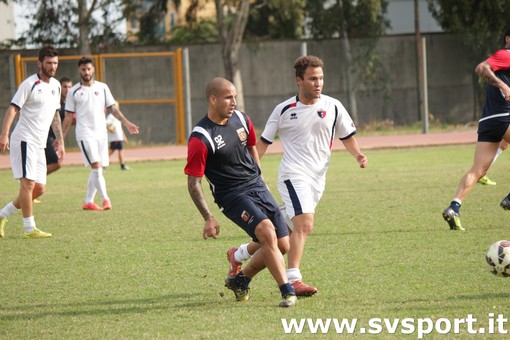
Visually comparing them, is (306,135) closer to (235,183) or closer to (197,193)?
(235,183)

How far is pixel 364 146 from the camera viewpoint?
1017 inches

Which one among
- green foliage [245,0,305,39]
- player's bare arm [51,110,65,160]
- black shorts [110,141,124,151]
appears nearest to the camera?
player's bare arm [51,110,65,160]

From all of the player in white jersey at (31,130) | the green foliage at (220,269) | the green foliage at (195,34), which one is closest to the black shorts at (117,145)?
the green foliage at (220,269)

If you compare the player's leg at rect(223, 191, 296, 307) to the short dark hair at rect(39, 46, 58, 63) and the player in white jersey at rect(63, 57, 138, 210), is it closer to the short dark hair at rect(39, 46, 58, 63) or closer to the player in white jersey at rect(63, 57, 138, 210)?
the short dark hair at rect(39, 46, 58, 63)

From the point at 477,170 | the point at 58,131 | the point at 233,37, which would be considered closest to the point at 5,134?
the point at 58,131

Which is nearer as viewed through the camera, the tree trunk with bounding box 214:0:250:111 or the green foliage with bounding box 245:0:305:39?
the tree trunk with bounding box 214:0:250:111

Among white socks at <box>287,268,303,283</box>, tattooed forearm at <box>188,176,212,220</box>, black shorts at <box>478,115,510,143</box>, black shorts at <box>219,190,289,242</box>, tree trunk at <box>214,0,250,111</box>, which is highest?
tree trunk at <box>214,0,250,111</box>

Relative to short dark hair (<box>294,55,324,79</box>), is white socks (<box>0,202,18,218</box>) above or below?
below

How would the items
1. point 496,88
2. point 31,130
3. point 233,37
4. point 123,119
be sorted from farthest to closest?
1. point 233,37
2. point 123,119
3. point 31,130
4. point 496,88

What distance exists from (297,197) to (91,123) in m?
7.19

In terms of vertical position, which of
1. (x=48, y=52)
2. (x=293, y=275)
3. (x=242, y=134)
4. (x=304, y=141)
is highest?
(x=48, y=52)

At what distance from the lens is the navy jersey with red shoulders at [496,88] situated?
10.5 m

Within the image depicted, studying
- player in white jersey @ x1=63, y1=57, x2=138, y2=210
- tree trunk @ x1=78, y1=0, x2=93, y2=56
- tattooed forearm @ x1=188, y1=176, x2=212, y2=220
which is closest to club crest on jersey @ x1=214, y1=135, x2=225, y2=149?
tattooed forearm @ x1=188, y1=176, x2=212, y2=220

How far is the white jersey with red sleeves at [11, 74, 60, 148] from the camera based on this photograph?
1139cm
